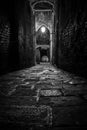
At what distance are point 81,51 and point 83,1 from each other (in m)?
1.63

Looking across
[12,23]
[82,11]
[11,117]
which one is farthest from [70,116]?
[12,23]

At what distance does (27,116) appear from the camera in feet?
4.17

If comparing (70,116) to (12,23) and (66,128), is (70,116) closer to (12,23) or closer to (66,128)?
(66,128)

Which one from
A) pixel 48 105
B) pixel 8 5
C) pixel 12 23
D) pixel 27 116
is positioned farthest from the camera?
pixel 12 23

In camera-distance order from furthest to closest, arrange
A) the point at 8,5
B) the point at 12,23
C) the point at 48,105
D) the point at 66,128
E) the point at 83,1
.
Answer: the point at 12,23 < the point at 8,5 < the point at 83,1 < the point at 48,105 < the point at 66,128

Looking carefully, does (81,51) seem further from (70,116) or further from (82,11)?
(70,116)

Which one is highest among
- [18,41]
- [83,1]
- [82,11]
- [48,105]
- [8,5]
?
[8,5]

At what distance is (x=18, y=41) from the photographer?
6.79 m

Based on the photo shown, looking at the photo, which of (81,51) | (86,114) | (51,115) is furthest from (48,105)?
(81,51)

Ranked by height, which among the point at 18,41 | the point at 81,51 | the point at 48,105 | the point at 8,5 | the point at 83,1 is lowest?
the point at 48,105

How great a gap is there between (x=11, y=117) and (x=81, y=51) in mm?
3452

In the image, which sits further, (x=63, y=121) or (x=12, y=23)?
(x=12, y=23)

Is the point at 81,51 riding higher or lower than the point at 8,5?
lower

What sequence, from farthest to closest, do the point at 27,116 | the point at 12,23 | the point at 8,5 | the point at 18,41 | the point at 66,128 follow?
the point at 18,41
the point at 12,23
the point at 8,5
the point at 27,116
the point at 66,128
